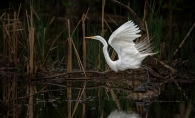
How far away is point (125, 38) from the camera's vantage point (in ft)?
26.6

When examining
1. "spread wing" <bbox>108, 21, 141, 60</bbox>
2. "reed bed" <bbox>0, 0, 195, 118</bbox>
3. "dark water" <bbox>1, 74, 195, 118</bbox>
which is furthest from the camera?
"reed bed" <bbox>0, 0, 195, 118</bbox>

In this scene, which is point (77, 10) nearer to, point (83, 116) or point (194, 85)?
→ point (194, 85)

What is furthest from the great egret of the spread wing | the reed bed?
the reed bed

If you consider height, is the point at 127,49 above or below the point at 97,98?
above

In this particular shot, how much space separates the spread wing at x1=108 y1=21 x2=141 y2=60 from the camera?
7.90 m

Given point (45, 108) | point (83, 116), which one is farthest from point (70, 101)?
point (83, 116)

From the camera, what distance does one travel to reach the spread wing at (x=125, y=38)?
25.9 ft

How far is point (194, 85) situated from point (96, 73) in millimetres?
1844

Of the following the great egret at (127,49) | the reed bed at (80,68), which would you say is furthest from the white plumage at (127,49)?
the reed bed at (80,68)

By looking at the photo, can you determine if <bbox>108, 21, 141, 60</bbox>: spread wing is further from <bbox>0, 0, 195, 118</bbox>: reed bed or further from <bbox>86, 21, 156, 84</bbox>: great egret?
<bbox>0, 0, 195, 118</bbox>: reed bed

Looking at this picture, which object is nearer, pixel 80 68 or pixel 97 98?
pixel 97 98

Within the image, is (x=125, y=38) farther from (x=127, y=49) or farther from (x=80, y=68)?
(x=80, y=68)

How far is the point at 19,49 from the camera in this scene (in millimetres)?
10273

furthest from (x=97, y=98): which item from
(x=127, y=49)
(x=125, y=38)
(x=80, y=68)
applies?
(x=80, y=68)
